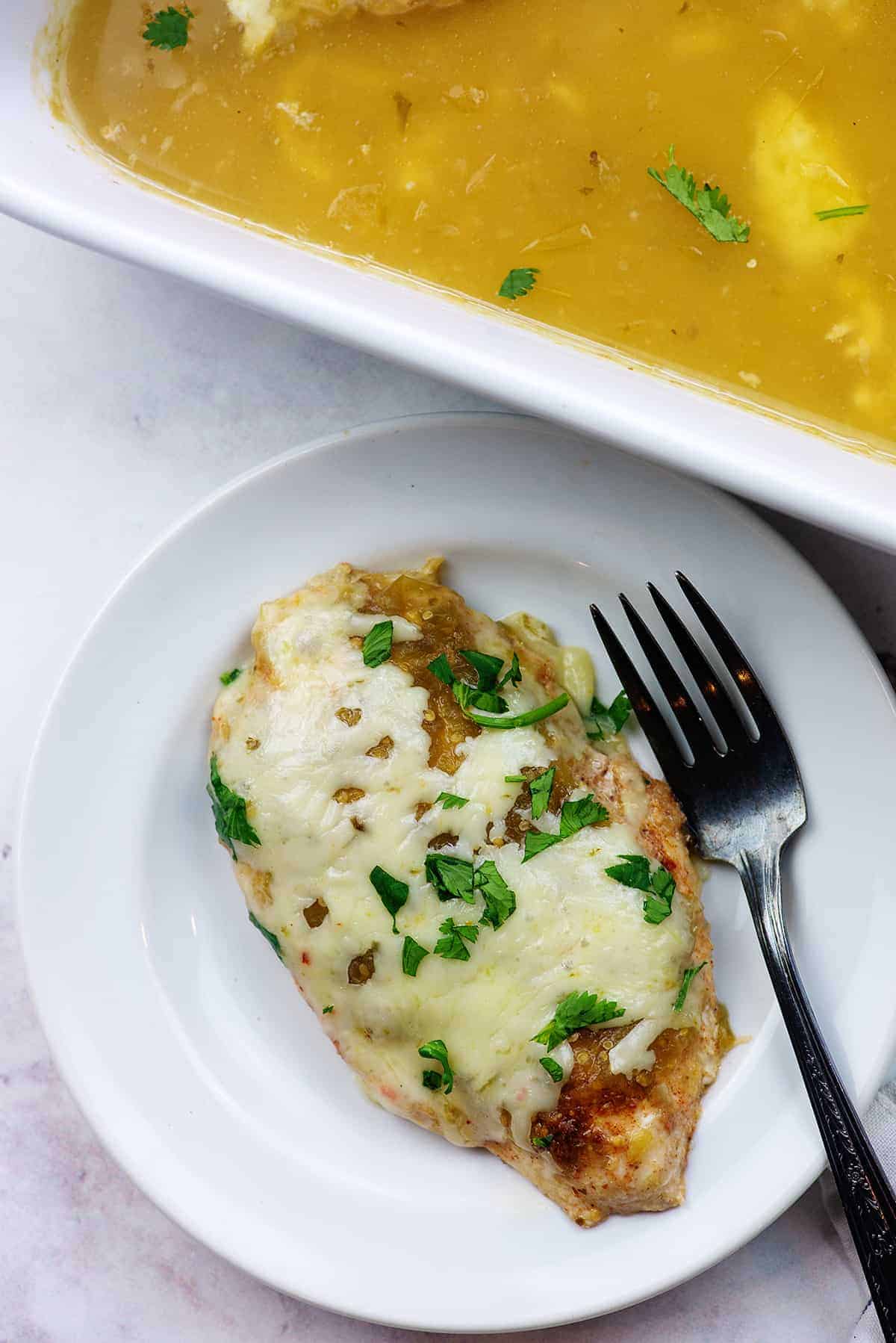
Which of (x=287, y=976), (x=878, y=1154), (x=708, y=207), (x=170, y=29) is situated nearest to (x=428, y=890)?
(x=287, y=976)

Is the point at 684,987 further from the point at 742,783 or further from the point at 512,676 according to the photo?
the point at 512,676

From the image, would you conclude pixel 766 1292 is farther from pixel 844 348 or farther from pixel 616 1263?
pixel 844 348

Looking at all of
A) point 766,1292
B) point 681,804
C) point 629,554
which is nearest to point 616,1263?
point 766,1292

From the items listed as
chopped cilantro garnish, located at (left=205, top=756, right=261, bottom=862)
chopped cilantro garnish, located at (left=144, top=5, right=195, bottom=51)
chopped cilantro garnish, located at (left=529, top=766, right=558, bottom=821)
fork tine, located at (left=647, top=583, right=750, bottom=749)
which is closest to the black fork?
fork tine, located at (left=647, top=583, right=750, bottom=749)

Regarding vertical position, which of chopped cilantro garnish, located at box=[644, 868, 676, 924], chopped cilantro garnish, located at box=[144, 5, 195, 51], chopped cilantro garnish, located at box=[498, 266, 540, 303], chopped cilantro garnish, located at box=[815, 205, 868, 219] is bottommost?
chopped cilantro garnish, located at box=[644, 868, 676, 924]

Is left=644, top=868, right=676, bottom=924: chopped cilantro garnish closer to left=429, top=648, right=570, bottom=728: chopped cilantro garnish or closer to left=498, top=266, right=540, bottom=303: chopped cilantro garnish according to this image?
left=429, top=648, right=570, bottom=728: chopped cilantro garnish

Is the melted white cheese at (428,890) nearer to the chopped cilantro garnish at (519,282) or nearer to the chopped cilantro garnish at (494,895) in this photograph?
the chopped cilantro garnish at (494,895)

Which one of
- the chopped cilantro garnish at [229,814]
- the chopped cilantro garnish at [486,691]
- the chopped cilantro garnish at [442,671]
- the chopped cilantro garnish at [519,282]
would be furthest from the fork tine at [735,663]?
the chopped cilantro garnish at [229,814]
